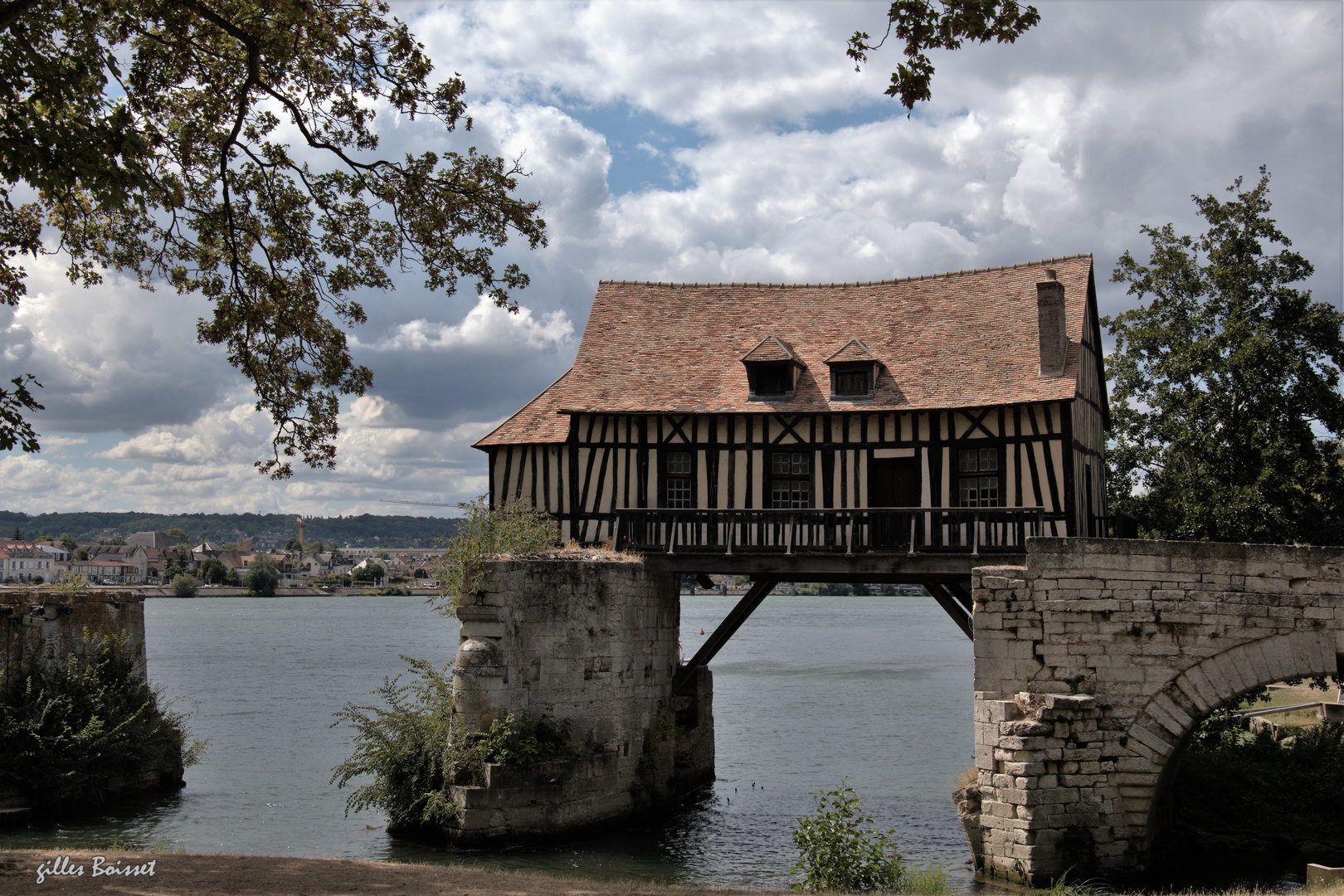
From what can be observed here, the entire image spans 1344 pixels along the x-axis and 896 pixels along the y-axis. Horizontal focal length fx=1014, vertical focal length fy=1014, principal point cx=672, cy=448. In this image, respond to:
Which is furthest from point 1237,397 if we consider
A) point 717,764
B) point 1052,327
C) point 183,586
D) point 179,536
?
point 179,536

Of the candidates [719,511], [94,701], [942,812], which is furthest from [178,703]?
[942,812]

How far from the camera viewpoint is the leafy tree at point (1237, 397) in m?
18.3

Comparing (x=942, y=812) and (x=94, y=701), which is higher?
(x=94, y=701)

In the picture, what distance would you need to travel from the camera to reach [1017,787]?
1111cm

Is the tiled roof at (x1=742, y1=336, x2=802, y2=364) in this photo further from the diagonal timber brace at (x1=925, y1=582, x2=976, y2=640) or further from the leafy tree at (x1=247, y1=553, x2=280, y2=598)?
the leafy tree at (x1=247, y1=553, x2=280, y2=598)

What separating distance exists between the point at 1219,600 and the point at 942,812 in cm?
664

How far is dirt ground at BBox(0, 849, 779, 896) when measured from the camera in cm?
802

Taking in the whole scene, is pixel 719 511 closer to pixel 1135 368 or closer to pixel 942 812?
pixel 942 812

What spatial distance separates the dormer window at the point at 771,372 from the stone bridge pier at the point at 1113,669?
6195mm

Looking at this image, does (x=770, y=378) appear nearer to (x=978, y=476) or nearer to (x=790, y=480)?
(x=790, y=480)

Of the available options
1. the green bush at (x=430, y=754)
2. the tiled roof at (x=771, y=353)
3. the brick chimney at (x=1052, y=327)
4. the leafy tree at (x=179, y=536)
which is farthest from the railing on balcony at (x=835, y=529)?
the leafy tree at (x=179, y=536)
